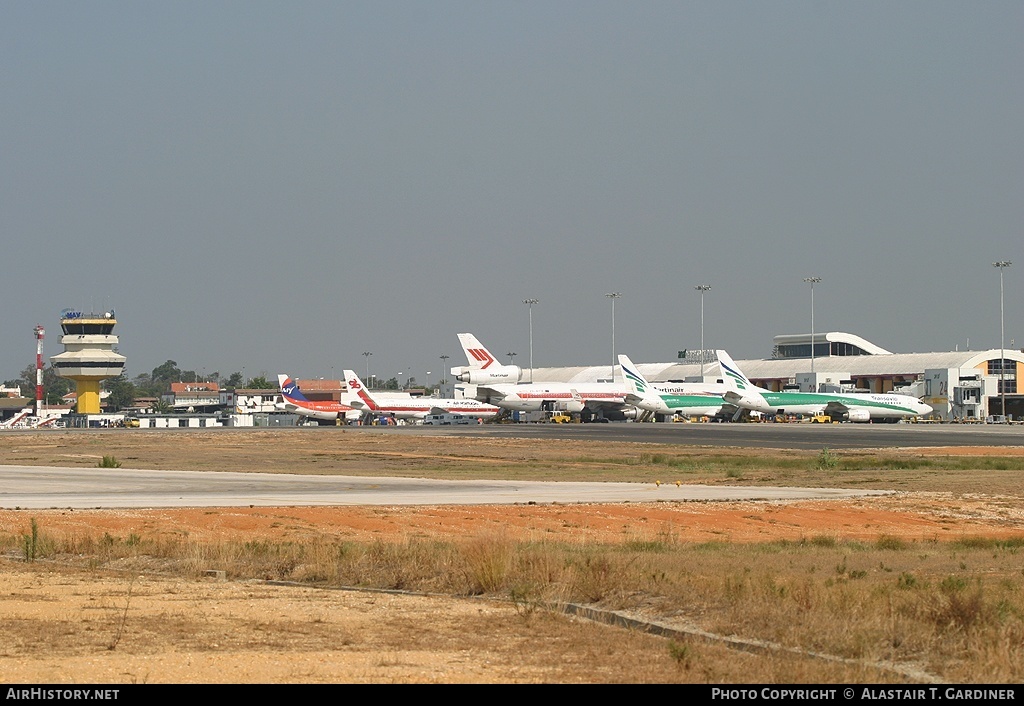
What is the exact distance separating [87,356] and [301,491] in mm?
161250

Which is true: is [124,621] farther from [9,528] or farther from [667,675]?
[9,528]

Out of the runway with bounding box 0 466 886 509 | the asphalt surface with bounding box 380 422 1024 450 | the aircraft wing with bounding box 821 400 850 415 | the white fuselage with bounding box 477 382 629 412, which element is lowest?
the asphalt surface with bounding box 380 422 1024 450

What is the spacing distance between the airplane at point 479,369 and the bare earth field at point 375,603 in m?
89.0

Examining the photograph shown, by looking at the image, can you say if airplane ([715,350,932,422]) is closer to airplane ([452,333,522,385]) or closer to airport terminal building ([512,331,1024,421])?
airport terminal building ([512,331,1024,421])

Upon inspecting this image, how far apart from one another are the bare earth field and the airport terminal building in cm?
8996

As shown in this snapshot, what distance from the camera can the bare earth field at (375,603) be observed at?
11.3 meters

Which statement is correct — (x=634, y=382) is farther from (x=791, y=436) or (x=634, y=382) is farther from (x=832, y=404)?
(x=791, y=436)

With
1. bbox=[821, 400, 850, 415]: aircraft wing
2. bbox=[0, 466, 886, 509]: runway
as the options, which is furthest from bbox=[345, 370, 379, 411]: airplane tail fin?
bbox=[0, 466, 886, 509]: runway

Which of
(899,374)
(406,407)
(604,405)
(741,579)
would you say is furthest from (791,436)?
(899,374)

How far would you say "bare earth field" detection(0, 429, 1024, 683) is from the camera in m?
11.3

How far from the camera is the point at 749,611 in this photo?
45.1 feet

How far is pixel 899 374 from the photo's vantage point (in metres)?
154

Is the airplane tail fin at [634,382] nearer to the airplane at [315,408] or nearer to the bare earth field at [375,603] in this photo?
the airplane at [315,408]
